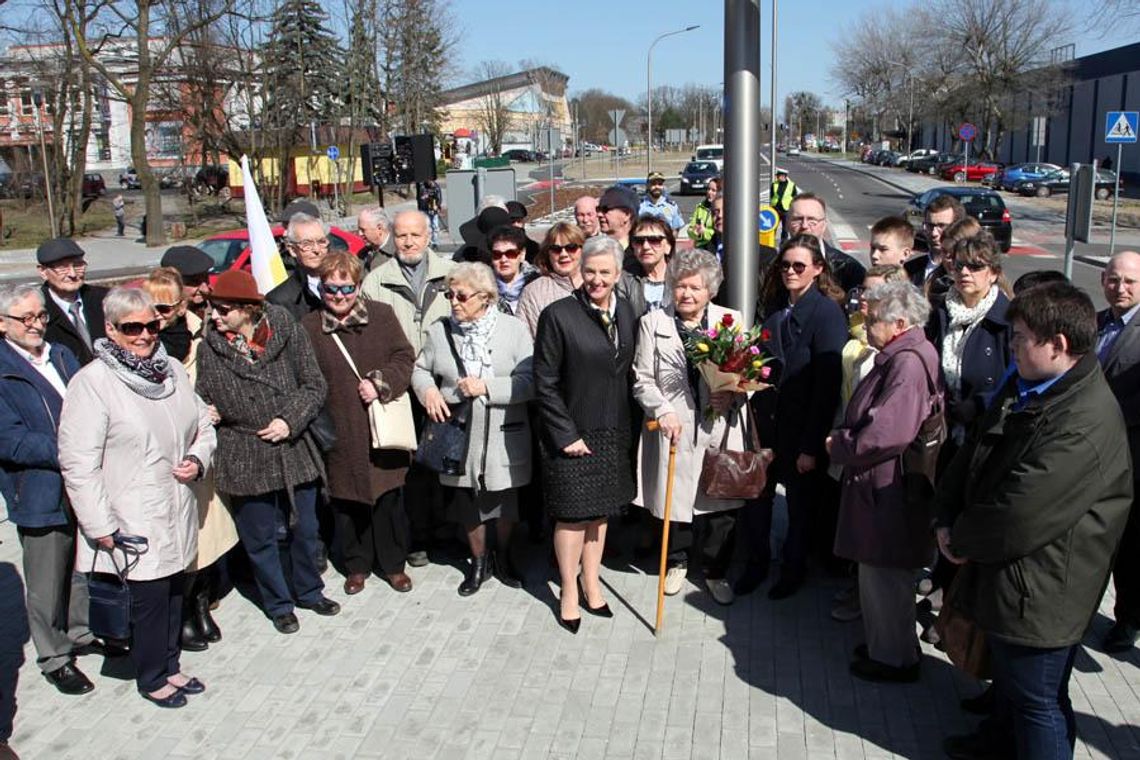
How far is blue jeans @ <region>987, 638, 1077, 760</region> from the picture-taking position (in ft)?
10.6

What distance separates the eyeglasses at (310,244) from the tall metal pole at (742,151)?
2.55m

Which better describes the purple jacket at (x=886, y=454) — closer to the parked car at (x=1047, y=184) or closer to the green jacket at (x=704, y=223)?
the green jacket at (x=704, y=223)

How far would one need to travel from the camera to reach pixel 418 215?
6020 mm

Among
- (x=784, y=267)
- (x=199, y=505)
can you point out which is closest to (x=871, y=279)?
(x=784, y=267)

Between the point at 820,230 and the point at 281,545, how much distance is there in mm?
4115

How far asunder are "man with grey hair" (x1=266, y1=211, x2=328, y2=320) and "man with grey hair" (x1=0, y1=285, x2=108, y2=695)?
1.42 m

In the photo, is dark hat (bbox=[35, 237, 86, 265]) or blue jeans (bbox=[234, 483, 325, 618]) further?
dark hat (bbox=[35, 237, 86, 265])

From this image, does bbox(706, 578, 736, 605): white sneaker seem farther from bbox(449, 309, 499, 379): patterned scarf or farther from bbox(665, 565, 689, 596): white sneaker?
bbox(449, 309, 499, 379): patterned scarf

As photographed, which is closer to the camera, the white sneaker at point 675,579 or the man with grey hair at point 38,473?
the man with grey hair at point 38,473

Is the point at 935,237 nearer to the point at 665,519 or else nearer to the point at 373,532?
Result: the point at 665,519

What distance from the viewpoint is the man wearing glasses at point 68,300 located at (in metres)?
5.18

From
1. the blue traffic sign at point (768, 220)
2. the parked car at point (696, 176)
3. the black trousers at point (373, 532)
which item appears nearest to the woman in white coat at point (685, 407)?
the black trousers at point (373, 532)

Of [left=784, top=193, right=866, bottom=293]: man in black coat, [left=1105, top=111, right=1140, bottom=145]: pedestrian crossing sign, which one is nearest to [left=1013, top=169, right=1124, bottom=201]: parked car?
[left=1105, top=111, right=1140, bottom=145]: pedestrian crossing sign

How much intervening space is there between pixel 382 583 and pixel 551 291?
2032 millimetres
